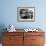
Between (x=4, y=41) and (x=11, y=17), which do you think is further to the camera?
(x=11, y=17)

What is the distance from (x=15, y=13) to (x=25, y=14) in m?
0.34

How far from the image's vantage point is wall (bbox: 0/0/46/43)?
443 cm

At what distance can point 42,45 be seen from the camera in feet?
13.1

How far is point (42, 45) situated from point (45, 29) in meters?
0.69

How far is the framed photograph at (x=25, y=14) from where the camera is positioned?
4.43 m

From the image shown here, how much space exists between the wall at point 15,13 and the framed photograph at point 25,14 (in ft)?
0.34

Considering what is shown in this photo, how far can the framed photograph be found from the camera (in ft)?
14.5

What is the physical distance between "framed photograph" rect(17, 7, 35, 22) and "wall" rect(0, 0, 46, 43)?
0.34ft

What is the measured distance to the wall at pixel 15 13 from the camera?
14.5ft

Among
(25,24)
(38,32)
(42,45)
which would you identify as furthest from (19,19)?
(42,45)

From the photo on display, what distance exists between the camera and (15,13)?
14.6 feet

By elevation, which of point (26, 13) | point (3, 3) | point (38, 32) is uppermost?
point (3, 3)

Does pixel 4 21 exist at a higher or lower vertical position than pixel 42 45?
higher

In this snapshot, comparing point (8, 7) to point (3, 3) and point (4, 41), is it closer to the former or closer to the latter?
point (3, 3)
